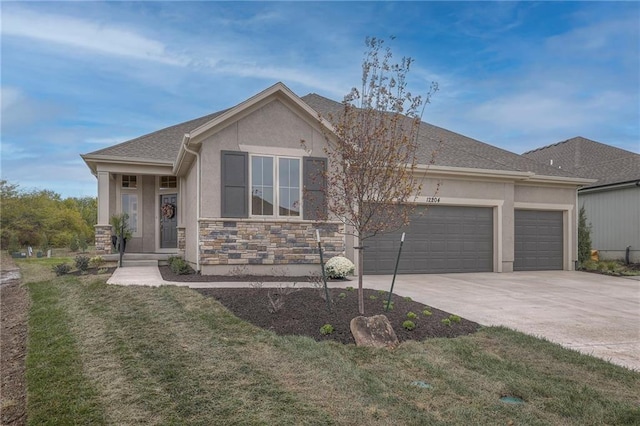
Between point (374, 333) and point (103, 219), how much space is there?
462 inches

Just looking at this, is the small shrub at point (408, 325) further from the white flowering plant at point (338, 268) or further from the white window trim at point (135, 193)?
the white window trim at point (135, 193)

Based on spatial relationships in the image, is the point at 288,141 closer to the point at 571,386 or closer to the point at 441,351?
the point at 441,351

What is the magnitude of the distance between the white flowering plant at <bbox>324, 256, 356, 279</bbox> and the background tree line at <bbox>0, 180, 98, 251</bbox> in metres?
15.4

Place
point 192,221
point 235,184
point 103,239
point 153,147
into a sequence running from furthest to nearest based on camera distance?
point 153,147 → point 103,239 → point 192,221 → point 235,184

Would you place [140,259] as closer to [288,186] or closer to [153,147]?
[153,147]

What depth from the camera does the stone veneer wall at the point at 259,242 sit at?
10531 mm

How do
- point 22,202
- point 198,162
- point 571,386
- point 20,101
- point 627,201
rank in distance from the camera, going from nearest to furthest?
point 571,386 < point 198,162 < point 20,101 < point 627,201 < point 22,202

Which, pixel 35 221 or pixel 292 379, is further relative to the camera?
pixel 35 221

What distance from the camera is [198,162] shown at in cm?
1089

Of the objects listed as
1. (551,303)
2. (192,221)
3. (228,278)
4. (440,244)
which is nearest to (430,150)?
(440,244)

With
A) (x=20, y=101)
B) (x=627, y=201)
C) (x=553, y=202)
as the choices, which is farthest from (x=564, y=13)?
(x=20, y=101)

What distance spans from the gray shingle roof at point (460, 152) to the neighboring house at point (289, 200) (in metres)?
0.07

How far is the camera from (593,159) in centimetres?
2080

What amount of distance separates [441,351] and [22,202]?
25417 mm
